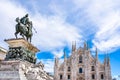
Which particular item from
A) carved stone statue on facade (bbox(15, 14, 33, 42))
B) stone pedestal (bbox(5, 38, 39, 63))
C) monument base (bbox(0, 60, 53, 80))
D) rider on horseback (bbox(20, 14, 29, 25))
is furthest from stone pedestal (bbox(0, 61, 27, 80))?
rider on horseback (bbox(20, 14, 29, 25))

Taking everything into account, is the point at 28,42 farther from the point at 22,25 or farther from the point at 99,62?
the point at 99,62

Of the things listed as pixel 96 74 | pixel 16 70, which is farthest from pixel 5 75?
pixel 96 74

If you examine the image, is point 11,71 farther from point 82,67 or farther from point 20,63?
point 82,67

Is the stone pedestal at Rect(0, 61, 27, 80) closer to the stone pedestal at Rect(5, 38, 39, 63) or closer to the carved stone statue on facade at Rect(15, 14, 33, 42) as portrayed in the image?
the stone pedestal at Rect(5, 38, 39, 63)

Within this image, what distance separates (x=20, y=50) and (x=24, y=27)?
154 cm

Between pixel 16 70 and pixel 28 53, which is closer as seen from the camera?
pixel 16 70

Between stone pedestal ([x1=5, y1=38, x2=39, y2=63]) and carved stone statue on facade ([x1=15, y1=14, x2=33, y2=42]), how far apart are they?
0.56 m

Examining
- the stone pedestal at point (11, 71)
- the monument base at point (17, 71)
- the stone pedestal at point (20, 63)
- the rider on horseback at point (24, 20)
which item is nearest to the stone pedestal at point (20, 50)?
the stone pedestal at point (20, 63)

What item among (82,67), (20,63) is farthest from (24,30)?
(82,67)

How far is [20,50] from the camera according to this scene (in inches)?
452

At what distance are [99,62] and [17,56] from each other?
49036 mm

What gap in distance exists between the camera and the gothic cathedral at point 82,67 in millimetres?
57250

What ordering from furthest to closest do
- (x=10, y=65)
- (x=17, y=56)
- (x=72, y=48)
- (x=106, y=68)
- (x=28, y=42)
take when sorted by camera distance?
(x=72, y=48), (x=106, y=68), (x=28, y=42), (x=17, y=56), (x=10, y=65)

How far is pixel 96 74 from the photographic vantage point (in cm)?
5691
